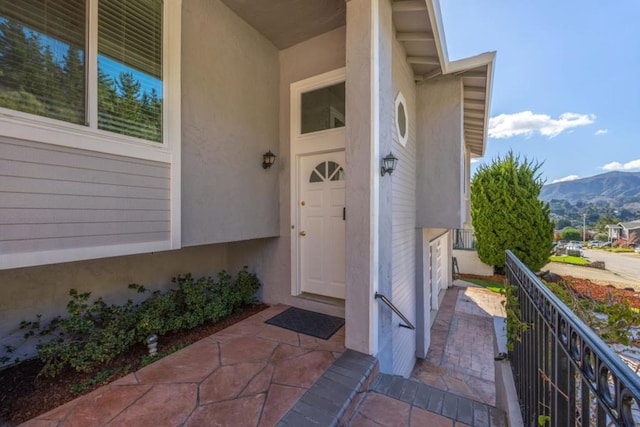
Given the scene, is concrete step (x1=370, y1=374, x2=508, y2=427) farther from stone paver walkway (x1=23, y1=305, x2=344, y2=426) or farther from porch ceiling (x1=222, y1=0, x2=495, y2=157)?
porch ceiling (x1=222, y1=0, x2=495, y2=157)

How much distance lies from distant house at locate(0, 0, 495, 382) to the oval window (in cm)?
8

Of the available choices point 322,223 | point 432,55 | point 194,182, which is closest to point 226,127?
point 194,182

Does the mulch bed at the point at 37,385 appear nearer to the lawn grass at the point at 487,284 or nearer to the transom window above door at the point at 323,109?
the transom window above door at the point at 323,109

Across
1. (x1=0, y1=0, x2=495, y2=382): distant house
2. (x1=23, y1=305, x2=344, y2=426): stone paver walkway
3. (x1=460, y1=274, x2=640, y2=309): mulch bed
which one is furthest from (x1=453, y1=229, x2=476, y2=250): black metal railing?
(x1=23, y1=305, x2=344, y2=426): stone paver walkway

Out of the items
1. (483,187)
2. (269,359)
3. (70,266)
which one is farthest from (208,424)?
(483,187)

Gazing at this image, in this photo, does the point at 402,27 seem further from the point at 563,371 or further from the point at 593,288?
the point at 593,288

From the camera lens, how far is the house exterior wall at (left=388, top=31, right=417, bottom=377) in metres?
3.99

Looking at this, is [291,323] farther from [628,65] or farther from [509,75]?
[628,65]

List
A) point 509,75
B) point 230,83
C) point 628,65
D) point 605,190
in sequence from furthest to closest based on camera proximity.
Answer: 1. point 605,190
2. point 628,65
3. point 509,75
4. point 230,83

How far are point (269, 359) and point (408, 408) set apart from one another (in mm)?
1514

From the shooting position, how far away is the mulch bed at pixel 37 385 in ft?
7.26

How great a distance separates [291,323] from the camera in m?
3.94

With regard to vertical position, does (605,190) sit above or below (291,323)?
above

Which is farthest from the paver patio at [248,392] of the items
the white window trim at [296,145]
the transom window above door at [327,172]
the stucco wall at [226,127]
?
the transom window above door at [327,172]
